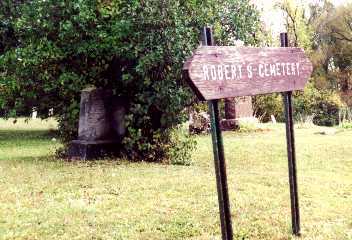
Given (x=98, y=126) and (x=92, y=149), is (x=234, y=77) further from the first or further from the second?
(x=98, y=126)

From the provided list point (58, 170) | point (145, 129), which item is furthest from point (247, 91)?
point (145, 129)

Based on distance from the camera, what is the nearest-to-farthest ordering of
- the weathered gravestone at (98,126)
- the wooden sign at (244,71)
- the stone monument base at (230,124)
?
the wooden sign at (244,71)
the weathered gravestone at (98,126)
the stone monument base at (230,124)

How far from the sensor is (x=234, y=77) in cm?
486

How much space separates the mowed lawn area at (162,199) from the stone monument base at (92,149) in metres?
0.50

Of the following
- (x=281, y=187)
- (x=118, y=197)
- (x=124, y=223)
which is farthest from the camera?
(x=281, y=187)

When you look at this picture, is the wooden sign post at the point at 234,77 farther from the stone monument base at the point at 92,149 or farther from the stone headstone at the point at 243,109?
the stone headstone at the point at 243,109

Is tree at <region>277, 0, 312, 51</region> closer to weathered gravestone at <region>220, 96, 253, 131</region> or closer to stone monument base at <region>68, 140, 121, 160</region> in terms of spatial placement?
weathered gravestone at <region>220, 96, 253, 131</region>

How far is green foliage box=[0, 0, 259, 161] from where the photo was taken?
11188mm

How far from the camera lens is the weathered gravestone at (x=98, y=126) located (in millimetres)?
12047

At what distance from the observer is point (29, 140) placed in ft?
63.1

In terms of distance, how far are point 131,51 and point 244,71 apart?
Result: 6.52 metres

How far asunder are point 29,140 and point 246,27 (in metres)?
9.87

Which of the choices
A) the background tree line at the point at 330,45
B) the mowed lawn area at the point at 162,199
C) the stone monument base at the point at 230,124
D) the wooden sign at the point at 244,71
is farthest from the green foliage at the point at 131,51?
the background tree line at the point at 330,45

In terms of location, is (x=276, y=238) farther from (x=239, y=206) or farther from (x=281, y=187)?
(x=281, y=187)
